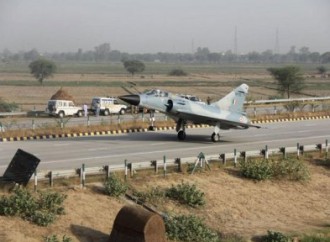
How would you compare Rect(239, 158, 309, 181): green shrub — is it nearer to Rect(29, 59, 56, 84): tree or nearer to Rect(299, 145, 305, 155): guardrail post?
Rect(299, 145, 305, 155): guardrail post

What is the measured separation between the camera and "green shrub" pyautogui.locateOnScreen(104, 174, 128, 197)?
66.4 feet

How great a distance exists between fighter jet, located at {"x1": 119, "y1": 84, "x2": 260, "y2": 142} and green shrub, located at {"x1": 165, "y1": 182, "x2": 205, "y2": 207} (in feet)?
30.1

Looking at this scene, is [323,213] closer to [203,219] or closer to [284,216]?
[284,216]

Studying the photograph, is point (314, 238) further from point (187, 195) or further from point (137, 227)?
point (137, 227)

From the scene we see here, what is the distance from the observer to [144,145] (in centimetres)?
3122

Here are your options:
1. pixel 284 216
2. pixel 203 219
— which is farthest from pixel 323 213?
pixel 203 219

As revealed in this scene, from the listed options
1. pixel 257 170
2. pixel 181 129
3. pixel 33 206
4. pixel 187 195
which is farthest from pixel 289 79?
pixel 33 206

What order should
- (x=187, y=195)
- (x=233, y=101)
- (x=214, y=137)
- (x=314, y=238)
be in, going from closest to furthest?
(x=314, y=238)
(x=187, y=195)
(x=214, y=137)
(x=233, y=101)

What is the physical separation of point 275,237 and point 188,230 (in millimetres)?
2837

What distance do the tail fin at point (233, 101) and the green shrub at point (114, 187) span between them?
1469 centimetres

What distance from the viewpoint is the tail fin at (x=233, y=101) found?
3428cm

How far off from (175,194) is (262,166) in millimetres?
5361

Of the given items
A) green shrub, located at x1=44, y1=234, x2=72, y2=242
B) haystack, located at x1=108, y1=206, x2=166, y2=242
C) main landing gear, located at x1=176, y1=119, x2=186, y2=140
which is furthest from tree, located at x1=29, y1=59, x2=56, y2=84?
haystack, located at x1=108, y1=206, x2=166, y2=242

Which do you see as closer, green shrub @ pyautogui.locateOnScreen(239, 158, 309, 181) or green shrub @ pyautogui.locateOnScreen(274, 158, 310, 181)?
green shrub @ pyautogui.locateOnScreen(239, 158, 309, 181)
